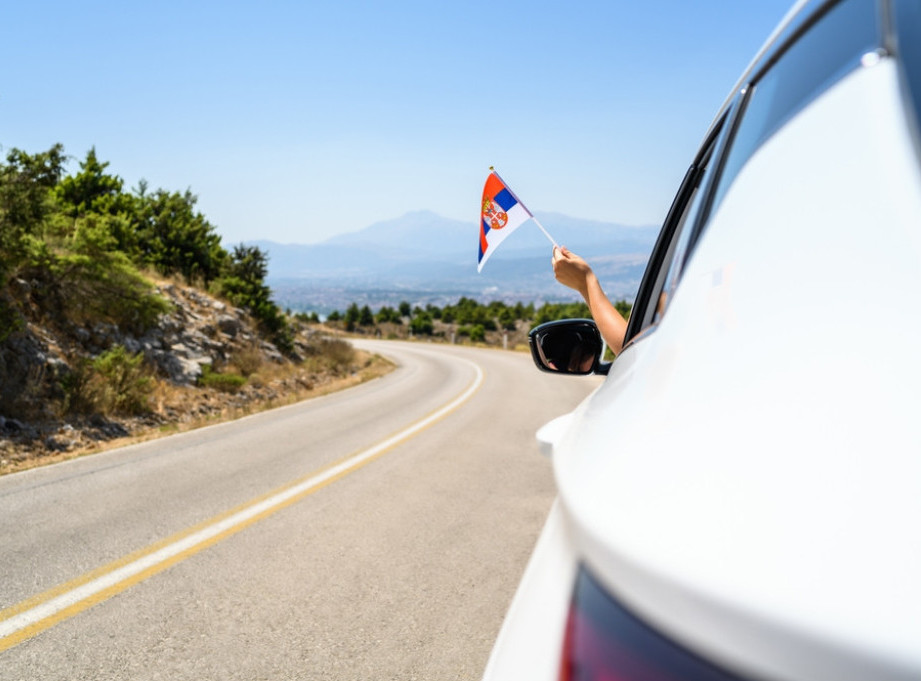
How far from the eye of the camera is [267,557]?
488 centimetres

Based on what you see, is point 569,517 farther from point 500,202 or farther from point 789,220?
point 500,202

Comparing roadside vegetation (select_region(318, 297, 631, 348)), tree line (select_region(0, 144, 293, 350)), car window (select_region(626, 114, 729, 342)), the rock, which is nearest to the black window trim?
car window (select_region(626, 114, 729, 342))

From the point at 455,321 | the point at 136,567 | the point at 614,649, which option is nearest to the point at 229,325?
the point at 136,567

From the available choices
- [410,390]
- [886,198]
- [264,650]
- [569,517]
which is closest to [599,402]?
[569,517]

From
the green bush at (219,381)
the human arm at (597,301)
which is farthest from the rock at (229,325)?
the human arm at (597,301)

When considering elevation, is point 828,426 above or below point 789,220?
below

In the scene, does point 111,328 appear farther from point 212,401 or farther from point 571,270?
point 571,270

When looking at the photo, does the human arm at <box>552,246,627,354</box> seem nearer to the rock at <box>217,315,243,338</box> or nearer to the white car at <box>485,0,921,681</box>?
the white car at <box>485,0,921,681</box>

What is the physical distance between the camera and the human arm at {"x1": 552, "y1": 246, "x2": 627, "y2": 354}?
2.55 meters

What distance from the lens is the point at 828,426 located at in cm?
63

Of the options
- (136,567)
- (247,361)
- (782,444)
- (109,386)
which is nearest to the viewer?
(782,444)

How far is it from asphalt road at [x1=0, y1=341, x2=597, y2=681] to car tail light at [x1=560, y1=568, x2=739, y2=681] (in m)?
2.80

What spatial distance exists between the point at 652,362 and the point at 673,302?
0.11 metres

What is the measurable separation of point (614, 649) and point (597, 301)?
1.99 m
